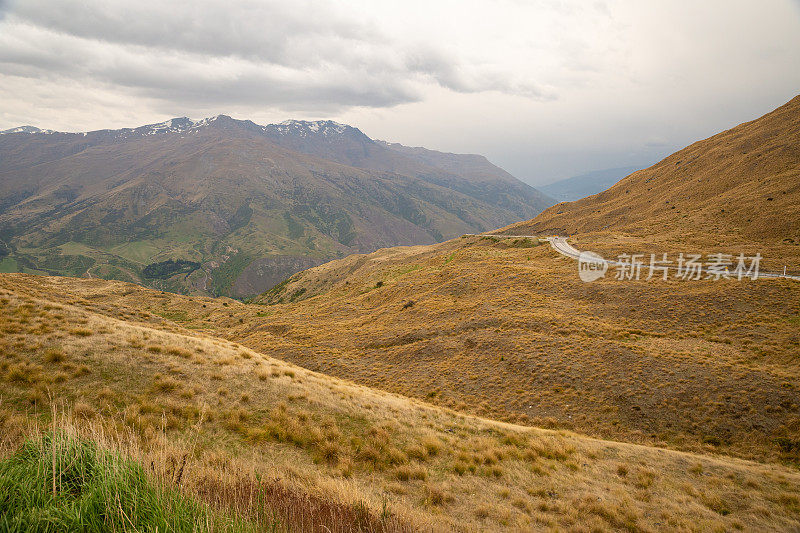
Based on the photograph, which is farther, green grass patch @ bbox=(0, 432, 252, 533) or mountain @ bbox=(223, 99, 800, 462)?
mountain @ bbox=(223, 99, 800, 462)

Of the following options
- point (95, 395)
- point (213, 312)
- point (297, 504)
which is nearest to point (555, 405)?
point (297, 504)

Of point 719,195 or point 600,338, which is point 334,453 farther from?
point 719,195

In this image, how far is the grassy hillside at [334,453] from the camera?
6.96m

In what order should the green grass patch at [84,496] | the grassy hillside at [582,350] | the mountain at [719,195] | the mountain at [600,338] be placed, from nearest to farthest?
the green grass patch at [84,496] < the grassy hillside at [582,350] < the mountain at [600,338] < the mountain at [719,195]

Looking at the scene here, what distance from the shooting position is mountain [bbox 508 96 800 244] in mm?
55688

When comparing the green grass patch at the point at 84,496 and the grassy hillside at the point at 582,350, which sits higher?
the green grass patch at the point at 84,496

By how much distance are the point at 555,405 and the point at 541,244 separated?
5232 centimetres

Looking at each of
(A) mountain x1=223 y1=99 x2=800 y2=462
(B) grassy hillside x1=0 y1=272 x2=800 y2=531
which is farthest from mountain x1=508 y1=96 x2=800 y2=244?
(B) grassy hillside x1=0 y1=272 x2=800 y2=531

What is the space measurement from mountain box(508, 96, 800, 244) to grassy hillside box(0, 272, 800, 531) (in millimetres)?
58773

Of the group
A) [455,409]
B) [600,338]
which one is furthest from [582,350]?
[455,409]

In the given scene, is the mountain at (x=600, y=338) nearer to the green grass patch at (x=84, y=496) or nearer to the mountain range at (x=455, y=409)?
the mountain range at (x=455, y=409)

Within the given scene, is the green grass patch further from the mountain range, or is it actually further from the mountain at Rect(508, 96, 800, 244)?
the mountain at Rect(508, 96, 800, 244)

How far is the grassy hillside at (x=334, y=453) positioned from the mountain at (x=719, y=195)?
58.8 meters

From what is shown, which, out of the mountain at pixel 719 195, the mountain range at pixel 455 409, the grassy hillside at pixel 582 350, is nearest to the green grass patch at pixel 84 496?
the mountain range at pixel 455 409
